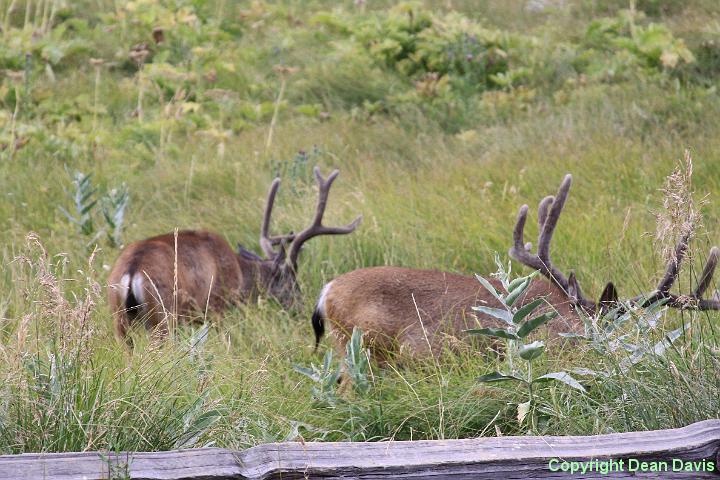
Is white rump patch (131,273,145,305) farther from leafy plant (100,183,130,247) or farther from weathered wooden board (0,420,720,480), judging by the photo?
weathered wooden board (0,420,720,480)

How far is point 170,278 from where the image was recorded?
644 centimetres

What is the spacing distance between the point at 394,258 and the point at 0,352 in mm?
3750

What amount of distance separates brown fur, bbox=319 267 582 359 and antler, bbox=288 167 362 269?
Result: 1607 mm

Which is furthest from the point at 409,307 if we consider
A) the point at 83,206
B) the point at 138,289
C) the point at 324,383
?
the point at 83,206

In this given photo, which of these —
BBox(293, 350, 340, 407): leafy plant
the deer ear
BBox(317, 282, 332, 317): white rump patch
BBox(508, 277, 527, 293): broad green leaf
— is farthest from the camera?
BBox(317, 282, 332, 317): white rump patch

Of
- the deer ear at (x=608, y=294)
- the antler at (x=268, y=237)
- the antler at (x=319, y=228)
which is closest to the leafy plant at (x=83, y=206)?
the antler at (x=268, y=237)

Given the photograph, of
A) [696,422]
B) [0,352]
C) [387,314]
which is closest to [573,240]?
[387,314]

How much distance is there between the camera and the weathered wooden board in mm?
3107

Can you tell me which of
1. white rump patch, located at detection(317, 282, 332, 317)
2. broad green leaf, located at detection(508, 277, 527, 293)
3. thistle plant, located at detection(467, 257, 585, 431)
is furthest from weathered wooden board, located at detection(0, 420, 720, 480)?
white rump patch, located at detection(317, 282, 332, 317)

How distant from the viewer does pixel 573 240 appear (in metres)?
6.96

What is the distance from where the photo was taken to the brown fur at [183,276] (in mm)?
6195

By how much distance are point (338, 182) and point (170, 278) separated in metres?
2.98

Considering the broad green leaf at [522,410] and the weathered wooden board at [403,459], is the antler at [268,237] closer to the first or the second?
the broad green leaf at [522,410]

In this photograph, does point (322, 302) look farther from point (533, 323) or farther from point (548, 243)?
point (533, 323)
